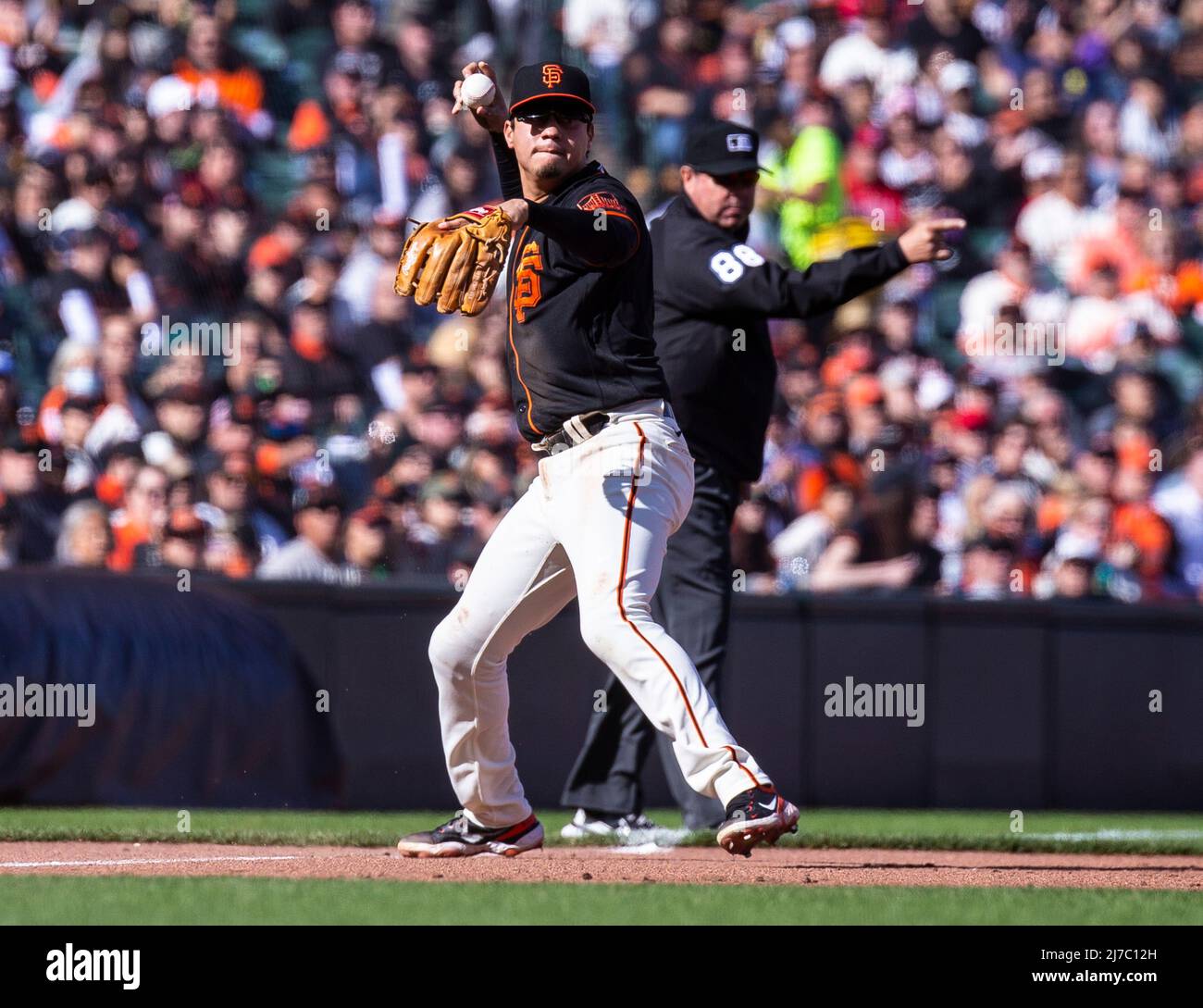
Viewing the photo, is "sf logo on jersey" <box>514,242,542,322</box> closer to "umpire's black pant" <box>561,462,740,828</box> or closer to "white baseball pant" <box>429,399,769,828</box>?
"white baseball pant" <box>429,399,769,828</box>

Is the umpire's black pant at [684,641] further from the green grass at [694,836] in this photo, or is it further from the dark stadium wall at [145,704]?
the dark stadium wall at [145,704]

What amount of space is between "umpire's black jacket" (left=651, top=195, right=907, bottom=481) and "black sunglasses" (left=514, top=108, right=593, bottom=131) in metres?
1.25

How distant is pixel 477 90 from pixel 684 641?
209 cm

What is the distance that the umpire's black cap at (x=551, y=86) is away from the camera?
528 centimetres

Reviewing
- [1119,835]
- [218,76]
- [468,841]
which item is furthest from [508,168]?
[218,76]

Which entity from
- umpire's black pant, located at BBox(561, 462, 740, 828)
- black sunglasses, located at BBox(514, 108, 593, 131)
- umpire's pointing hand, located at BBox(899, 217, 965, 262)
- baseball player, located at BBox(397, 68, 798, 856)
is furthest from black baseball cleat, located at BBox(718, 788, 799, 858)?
black sunglasses, located at BBox(514, 108, 593, 131)

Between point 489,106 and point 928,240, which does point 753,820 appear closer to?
point 928,240

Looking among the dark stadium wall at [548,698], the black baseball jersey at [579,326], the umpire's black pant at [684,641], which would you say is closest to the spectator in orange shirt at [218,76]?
the dark stadium wall at [548,698]

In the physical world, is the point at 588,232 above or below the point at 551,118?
below

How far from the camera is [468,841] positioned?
5.69 metres

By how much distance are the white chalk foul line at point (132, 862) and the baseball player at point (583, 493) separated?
1.97 feet

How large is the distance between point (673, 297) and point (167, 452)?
3971mm
